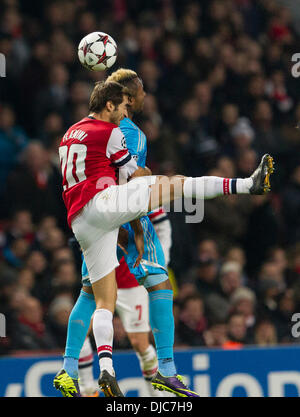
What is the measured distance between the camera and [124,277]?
6938 mm

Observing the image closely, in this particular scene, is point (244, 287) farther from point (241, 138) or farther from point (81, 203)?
point (81, 203)

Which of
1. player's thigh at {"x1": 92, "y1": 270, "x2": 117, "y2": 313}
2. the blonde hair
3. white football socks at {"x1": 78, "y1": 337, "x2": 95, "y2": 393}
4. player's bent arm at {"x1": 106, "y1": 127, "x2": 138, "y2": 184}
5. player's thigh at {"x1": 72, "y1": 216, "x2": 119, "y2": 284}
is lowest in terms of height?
white football socks at {"x1": 78, "y1": 337, "x2": 95, "y2": 393}

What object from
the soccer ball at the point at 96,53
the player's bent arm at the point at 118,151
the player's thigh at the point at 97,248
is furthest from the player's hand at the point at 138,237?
the soccer ball at the point at 96,53

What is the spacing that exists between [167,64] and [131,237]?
5.97 m

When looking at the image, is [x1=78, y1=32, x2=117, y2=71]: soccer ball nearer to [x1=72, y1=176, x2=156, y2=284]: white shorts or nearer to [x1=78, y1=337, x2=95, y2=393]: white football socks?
[x1=72, y1=176, x2=156, y2=284]: white shorts

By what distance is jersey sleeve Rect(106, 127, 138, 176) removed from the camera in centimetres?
571

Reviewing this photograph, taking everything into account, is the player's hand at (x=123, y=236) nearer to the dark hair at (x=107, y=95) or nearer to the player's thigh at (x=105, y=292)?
the player's thigh at (x=105, y=292)

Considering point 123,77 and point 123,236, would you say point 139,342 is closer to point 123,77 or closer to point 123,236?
point 123,236

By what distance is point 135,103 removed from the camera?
252 inches

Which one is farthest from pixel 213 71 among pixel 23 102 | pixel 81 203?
pixel 81 203

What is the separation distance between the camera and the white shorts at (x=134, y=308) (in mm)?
6965

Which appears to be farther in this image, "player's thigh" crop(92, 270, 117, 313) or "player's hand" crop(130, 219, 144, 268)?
"player's hand" crop(130, 219, 144, 268)

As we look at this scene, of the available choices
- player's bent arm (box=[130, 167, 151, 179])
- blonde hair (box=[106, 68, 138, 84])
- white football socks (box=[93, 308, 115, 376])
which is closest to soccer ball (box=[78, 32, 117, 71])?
blonde hair (box=[106, 68, 138, 84])
